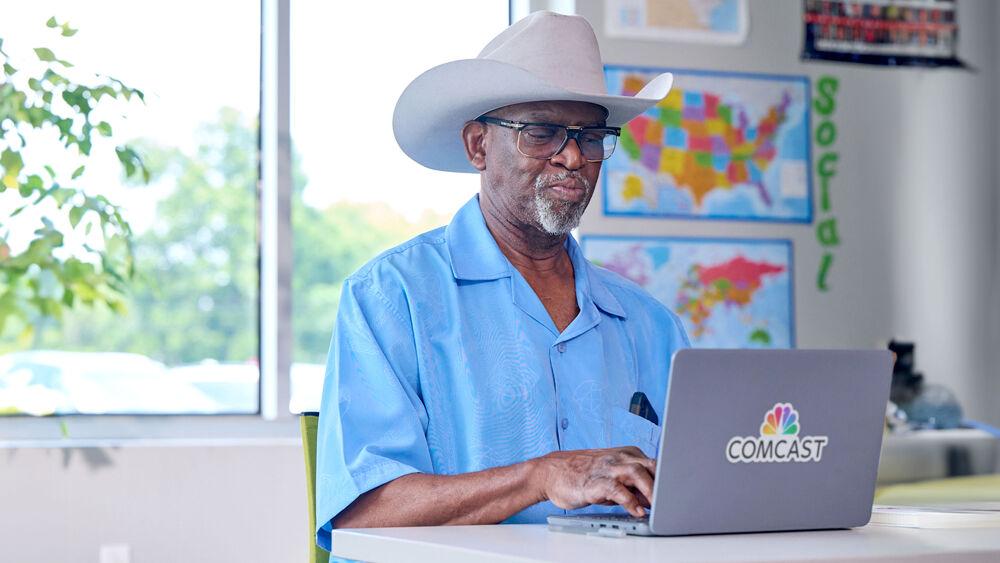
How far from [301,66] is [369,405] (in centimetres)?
218

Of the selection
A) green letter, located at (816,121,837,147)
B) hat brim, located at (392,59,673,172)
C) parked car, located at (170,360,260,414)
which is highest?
green letter, located at (816,121,837,147)

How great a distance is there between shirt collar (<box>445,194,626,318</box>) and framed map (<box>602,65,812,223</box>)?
158 centimetres

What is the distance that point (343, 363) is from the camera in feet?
6.42

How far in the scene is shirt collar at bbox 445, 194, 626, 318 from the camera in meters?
2.17

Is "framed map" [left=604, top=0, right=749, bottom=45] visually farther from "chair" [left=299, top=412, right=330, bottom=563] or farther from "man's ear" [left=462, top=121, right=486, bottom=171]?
"chair" [left=299, top=412, right=330, bottom=563]

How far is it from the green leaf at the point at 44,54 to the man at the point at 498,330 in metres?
1.33

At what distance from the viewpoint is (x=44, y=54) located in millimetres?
3344

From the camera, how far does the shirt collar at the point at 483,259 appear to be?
7.12ft

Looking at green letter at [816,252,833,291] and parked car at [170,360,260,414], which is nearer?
parked car at [170,360,260,414]

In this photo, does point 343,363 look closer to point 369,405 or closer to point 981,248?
point 369,405

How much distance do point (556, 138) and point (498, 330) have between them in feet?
1.19

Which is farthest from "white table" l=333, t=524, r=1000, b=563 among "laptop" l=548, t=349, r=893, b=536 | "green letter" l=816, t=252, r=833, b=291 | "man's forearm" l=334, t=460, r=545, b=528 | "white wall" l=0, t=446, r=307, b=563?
"green letter" l=816, t=252, r=833, b=291

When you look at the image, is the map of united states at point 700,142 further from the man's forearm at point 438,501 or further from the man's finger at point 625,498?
the man's finger at point 625,498

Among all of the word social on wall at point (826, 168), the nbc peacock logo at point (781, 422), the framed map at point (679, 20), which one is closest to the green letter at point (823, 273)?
the word social on wall at point (826, 168)
